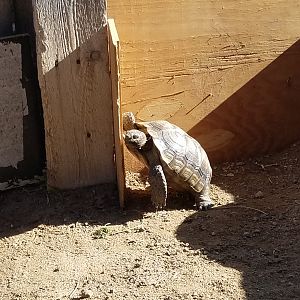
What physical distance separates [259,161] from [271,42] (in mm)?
830

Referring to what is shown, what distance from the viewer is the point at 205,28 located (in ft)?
16.3

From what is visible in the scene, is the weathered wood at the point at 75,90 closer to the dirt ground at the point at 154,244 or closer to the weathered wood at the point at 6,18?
the dirt ground at the point at 154,244

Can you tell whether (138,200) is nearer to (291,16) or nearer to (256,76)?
(256,76)

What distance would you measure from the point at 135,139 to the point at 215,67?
90cm

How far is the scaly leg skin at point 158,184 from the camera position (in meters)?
4.53

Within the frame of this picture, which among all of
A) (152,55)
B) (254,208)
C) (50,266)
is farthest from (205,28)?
(50,266)

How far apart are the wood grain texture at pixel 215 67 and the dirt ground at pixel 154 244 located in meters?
0.37

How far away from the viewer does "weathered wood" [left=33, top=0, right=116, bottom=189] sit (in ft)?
14.8

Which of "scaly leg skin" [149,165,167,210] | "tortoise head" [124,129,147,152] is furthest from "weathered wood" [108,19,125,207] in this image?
"scaly leg skin" [149,165,167,210]

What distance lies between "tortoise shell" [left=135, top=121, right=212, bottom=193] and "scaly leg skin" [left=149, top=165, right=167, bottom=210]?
0.06 m

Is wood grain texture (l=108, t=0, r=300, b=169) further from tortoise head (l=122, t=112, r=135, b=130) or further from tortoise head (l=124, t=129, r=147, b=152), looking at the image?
tortoise head (l=124, t=129, r=147, b=152)

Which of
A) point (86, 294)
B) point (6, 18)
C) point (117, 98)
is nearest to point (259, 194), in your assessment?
point (117, 98)

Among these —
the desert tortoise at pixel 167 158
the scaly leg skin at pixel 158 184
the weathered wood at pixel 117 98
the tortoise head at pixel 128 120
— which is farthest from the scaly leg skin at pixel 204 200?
the tortoise head at pixel 128 120

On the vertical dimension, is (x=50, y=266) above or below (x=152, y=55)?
below
